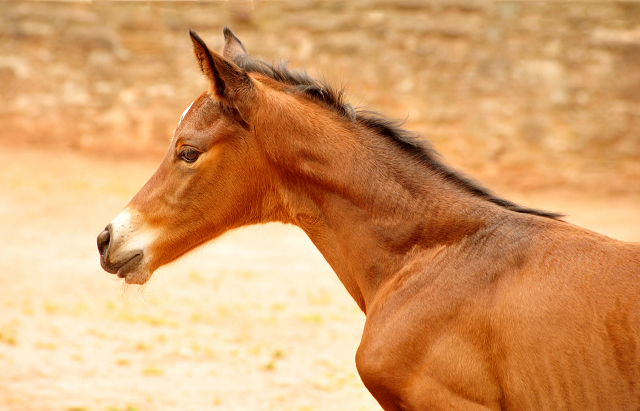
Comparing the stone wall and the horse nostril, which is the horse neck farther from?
the stone wall

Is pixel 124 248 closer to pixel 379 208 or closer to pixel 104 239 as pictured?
pixel 104 239

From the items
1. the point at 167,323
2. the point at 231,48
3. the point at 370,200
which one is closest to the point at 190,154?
the point at 231,48

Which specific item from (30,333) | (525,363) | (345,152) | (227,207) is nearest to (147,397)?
(30,333)

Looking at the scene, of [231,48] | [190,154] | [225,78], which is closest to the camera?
[225,78]

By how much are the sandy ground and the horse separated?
564 mm

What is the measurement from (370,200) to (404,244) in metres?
0.26

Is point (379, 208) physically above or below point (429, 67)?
below

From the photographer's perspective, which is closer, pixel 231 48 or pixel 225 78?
pixel 225 78

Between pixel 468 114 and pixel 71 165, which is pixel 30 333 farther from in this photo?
pixel 468 114

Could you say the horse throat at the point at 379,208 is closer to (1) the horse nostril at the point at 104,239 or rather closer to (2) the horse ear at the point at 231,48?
(2) the horse ear at the point at 231,48

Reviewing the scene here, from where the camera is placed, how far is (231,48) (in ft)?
11.6

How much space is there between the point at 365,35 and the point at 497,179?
4576 mm

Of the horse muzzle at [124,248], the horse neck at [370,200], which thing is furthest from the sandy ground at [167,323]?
the horse neck at [370,200]

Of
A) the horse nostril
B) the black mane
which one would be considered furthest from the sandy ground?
the black mane
